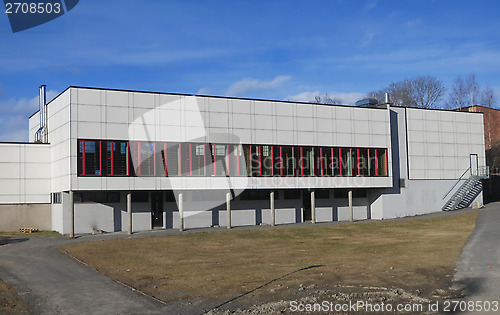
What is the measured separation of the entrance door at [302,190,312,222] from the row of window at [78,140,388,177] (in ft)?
11.5

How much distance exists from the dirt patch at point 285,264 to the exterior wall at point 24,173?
12.2 meters

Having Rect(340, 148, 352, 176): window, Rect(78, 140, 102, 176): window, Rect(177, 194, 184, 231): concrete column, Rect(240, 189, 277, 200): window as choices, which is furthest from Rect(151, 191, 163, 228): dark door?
Rect(340, 148, 352, 176): window

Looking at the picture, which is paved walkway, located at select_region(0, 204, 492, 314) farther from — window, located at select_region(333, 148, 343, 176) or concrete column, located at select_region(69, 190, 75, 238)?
window, located at select_region(333, 148, 343, 176)

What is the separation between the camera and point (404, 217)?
5209 cm

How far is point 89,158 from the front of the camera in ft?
128

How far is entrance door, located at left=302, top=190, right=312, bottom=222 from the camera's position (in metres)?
50.5

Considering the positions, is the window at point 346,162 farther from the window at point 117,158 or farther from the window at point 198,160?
the window at point 117,158

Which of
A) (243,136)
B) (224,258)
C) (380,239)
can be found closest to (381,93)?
(243,136)

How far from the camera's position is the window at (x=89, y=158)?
38.9 m

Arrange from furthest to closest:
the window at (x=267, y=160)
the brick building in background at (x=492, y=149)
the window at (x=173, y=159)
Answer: the brick building in background at (x=492, y=149) → the window at (x=267, y=160) → the window at (x=173, y=159)

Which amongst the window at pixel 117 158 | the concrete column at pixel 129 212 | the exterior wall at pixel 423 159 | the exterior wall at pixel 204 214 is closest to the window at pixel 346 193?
the exterior wall at pixel 204 214

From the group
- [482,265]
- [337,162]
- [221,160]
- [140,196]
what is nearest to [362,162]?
[337,162]

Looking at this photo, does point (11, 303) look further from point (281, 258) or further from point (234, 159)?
point (234, 159)

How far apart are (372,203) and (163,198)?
70.8ft
